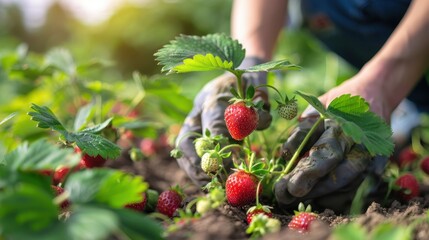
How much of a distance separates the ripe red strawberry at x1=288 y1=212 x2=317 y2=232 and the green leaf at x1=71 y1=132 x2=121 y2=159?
1.26 ft

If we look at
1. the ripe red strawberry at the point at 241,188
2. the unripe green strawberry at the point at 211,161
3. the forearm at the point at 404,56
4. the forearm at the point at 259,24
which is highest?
the forearm at the point at 259,24

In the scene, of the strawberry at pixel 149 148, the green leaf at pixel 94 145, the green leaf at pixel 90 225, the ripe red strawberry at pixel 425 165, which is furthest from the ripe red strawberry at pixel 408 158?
the green leaf at pixel 90 225

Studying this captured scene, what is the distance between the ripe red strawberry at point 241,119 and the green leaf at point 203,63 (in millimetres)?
81

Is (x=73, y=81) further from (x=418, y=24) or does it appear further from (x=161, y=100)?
(x=418, y=24)

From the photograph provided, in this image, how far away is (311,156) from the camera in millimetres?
1178

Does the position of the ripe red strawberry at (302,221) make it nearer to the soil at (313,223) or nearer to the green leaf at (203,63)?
the soil at (313,223)

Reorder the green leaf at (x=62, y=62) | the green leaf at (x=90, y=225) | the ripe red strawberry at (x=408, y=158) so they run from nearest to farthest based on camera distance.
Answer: the green leaf at (x=90, y=225) < the ripe red strawberry at (x=408, y=158) < the green leaf at (x=62, y=62)

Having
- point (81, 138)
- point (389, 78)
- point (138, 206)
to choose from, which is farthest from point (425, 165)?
point (81, 138)

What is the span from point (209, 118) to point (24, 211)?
62cm

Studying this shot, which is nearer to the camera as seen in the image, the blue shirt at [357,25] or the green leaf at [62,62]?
the green leaf at [62,62]

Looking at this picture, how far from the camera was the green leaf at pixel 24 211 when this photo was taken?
74 cm

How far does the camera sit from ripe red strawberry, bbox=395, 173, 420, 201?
1317 millimetres

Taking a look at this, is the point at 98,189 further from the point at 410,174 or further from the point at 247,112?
the point at 410,174

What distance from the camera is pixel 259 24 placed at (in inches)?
65.7
